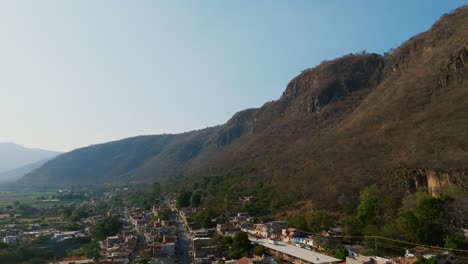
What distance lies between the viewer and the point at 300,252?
26.9 metres

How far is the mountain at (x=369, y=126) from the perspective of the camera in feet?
114

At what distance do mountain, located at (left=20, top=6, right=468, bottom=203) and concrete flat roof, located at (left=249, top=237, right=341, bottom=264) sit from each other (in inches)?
340

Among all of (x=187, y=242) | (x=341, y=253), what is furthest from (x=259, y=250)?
(x=187, y=242)

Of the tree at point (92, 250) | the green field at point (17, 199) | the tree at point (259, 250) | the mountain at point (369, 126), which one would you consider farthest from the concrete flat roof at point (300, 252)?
the green field at point (17, 199)

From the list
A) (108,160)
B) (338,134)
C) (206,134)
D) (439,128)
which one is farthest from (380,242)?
(108,160)

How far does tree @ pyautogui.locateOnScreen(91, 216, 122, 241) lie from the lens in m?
41.2

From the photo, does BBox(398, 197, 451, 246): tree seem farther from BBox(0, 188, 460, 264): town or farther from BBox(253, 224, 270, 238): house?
BBox(253, 224, 270, 238): house

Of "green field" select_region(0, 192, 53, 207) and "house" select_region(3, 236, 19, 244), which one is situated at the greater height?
"green field" select_region(0, 192, 53, 207)

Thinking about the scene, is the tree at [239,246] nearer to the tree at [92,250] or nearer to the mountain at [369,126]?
the mountain at [369,126]

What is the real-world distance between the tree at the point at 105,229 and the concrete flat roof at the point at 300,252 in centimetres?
1672

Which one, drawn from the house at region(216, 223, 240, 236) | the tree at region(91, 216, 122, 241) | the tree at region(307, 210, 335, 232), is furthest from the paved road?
the tree at region(307, 210, 335, 232)

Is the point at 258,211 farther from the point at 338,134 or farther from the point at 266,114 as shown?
the point at 266,114

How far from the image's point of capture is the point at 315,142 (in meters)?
55.7

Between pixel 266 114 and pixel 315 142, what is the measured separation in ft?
119
